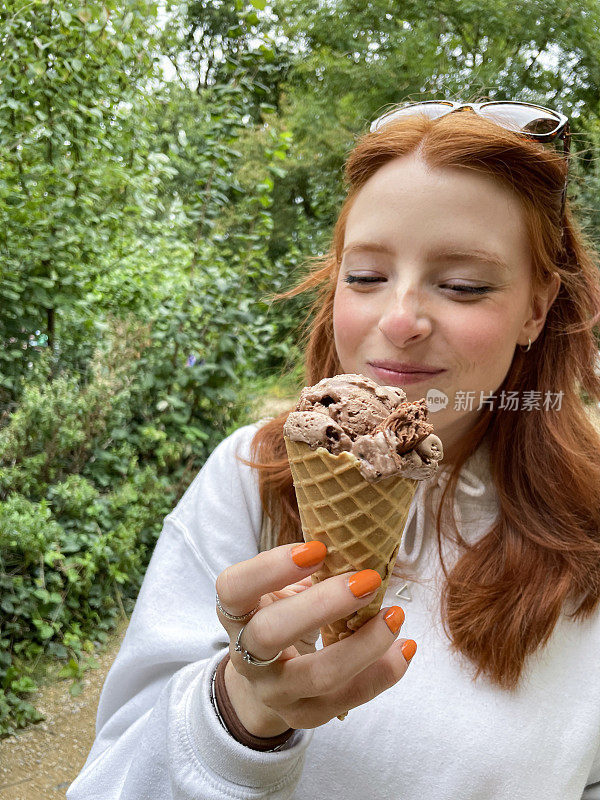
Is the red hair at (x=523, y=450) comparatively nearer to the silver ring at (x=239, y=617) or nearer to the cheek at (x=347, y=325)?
the cheek at (x=347, y=325)

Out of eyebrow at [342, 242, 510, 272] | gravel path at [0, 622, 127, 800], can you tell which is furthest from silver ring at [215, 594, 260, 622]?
gravel path at [0, 622, 127, 800]

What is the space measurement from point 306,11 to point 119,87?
8.69 m

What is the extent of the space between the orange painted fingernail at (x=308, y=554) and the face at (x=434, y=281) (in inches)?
20.0

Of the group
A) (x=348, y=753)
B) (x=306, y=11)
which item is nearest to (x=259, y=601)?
(x=348, y=753)

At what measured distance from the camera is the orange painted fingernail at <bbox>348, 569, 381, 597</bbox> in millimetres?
1093

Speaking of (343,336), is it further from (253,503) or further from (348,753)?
(348,753)

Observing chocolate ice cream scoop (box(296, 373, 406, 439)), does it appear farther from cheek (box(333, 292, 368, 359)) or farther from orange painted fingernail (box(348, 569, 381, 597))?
cheek (box(333, 292, 368, 359))

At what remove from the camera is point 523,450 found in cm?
190

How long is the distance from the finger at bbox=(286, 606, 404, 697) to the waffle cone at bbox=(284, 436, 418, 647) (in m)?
0.06

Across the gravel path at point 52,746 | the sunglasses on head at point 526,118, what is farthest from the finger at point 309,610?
the gravel path at point 52,746

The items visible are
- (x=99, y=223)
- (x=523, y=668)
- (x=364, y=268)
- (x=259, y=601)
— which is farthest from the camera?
(x=99, y=223)

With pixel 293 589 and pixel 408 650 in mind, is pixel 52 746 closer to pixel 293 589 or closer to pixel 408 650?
pixel 293 589

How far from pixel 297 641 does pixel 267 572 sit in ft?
0.51

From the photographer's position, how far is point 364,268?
5.20ft
